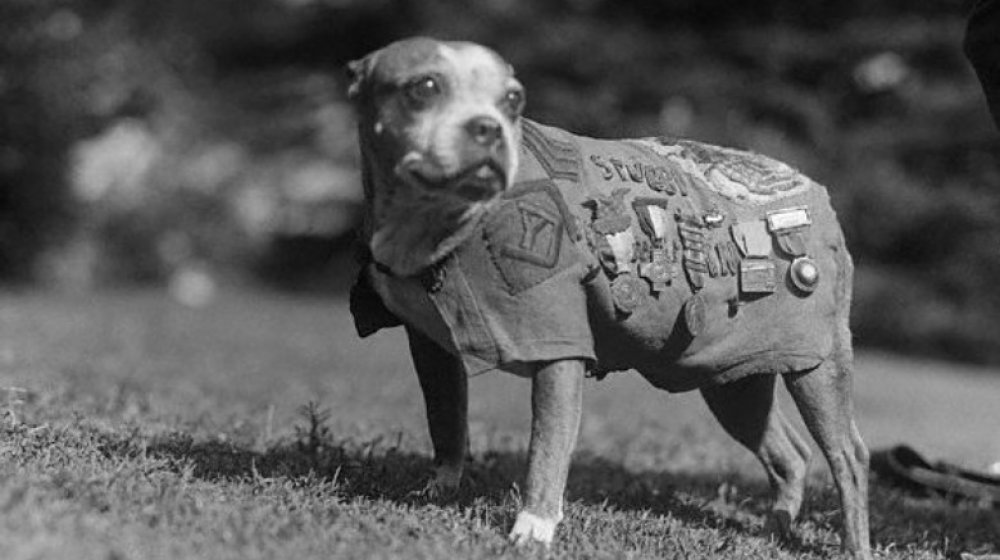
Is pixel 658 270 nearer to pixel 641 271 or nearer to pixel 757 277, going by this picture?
pixel 641 271

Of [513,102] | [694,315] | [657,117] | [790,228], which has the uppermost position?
[657,117]

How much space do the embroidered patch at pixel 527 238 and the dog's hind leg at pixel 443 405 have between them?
703 mm

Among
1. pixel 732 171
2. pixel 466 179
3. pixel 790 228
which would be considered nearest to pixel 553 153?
pixel 466 179

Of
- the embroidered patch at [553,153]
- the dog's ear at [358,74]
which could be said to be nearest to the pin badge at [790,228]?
the embroidered patch at [553,153]

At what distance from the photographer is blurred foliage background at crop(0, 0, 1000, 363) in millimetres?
17156

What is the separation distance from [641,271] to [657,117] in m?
12.9

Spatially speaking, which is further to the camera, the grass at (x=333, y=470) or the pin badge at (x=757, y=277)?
the pin badge at (x=757, y=277)

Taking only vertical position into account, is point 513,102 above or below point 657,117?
below

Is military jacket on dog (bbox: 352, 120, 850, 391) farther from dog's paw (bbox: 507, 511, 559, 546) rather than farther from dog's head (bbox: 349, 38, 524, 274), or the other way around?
Answer: dog's paw (bbox: 507, 511, 559, 546)

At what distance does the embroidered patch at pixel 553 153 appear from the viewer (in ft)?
15.3

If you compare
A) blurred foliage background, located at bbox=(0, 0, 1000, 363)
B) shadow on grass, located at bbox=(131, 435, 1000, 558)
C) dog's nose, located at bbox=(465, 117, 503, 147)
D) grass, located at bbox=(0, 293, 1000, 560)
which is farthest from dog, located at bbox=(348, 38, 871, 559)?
blurred foliage background, located at bbox=(0, 0, 1000, 363)

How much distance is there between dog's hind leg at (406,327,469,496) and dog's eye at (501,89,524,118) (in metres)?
0.97

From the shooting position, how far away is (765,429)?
5656 millimetres

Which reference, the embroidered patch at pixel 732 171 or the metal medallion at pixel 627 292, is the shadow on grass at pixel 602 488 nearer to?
the metal medallion at pixel 627 292
